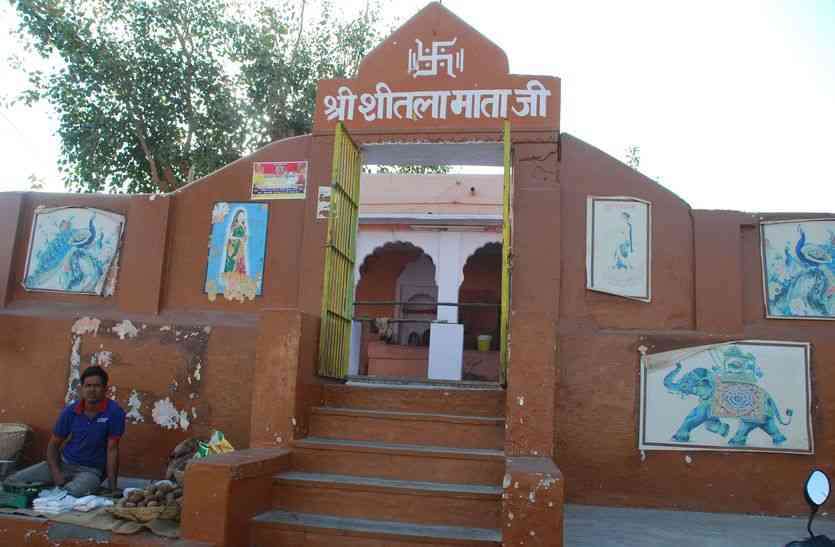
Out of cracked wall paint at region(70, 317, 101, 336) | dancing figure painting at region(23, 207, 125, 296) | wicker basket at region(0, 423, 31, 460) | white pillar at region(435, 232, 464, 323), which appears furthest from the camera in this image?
white pillar at region(435, 232, 464, 323)

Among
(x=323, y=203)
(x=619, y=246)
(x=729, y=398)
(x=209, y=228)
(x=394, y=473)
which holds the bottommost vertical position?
(x=394, y=473)

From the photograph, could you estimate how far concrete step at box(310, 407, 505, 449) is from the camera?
536cm

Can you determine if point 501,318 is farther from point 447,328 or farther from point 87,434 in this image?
point 447,328

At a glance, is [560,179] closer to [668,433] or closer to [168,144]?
[668,433]

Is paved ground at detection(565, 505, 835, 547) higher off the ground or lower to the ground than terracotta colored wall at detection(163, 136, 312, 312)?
lower

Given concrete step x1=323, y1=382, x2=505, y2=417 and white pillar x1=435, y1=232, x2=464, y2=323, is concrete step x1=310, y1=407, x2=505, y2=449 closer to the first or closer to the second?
concrete step x1=323, y1=382, x2=505, y2=417

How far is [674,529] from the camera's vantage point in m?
5.24

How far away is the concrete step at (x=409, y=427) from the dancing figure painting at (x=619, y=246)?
1.99 meters

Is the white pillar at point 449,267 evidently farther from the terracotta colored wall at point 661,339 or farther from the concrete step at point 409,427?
the concrete step at point 409,427

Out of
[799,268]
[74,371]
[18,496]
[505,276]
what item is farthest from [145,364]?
[799,268]

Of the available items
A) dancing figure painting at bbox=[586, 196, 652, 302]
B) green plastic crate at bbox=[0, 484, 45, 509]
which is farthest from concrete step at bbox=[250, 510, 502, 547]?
dancing figure painting at bbox=[586, 196, 652, 302]

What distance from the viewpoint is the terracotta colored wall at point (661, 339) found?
6105mm

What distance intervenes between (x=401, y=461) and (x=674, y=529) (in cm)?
216

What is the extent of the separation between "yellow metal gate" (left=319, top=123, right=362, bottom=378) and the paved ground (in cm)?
243
